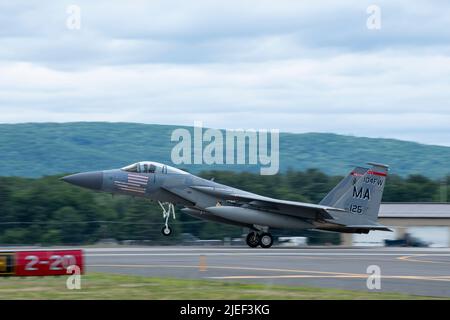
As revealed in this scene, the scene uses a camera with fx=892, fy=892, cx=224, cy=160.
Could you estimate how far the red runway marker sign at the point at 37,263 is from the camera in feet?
61.3

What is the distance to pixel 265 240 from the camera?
113ft

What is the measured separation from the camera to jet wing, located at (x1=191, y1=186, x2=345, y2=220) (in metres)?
33.8

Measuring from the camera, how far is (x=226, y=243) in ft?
133

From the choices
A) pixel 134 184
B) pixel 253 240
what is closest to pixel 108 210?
pixel 134 184

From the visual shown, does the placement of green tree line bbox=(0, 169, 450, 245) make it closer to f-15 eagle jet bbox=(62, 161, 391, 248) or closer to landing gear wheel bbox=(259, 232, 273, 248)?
f-15 eagle jet bbox=(62, 161, 391, 248)

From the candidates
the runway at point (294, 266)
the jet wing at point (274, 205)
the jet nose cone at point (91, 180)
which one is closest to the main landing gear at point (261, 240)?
the jet wing at point (274, 205)

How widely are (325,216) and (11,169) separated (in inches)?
5552

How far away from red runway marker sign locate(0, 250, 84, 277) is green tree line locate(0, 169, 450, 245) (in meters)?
17.9

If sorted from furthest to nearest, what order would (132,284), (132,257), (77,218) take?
(77,218)
(132,257)
(132,284)

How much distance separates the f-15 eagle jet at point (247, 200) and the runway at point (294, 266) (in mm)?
2061

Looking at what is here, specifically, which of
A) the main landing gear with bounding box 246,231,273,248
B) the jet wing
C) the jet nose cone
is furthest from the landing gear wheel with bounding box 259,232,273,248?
the jet nose cone

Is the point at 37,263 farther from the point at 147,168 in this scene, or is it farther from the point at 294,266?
the point at 147,168
